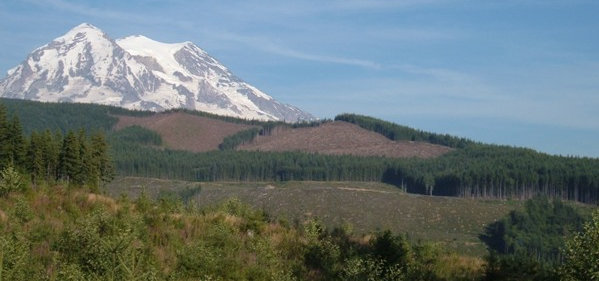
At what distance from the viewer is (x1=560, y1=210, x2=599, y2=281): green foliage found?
2683 cm

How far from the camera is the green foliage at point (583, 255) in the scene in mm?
26828

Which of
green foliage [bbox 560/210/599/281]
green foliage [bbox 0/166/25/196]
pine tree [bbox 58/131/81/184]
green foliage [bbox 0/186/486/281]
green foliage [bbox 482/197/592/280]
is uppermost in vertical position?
pine tree [bbox 58/131/81/184]

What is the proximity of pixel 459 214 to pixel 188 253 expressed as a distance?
157 m

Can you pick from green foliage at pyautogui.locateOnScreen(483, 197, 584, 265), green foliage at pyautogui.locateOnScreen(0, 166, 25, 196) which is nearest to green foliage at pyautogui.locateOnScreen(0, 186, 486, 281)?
green foliage at pyautogui.locateOnScreen(0, 166, 25, 196)

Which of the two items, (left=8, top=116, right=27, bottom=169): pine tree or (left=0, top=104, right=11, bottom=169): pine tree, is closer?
(left=0, top=104, right=11, bottom=169): pine tree

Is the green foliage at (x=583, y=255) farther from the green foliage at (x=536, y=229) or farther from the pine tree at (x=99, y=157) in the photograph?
the green foliage at (x=536, y=229)

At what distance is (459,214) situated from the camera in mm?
186875

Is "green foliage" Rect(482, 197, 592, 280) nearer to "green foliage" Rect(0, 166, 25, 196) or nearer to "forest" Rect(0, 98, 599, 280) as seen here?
"forest" Rect(0, 98, 599, 280)

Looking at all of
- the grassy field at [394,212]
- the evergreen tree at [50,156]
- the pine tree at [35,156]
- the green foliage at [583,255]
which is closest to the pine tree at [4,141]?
the pine tree at [35,156]

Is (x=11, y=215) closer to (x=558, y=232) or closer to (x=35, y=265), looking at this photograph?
(x=35, y=265)

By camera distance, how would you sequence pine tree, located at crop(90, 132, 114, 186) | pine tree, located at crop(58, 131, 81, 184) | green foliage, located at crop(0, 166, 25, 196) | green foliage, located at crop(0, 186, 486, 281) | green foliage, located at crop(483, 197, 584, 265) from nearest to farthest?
green foliage, located at crop(0, 186, 486, 281) < green foliage, located at crop(0, 166, 25, 196) < pine tree, located at crop(58, 131, 81, 184) < pine tree, located at crop(90, 132, 114, 186) < green foliage, located at crop(483, 197, 584, 265)

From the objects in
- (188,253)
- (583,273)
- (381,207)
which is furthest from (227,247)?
(381,207)

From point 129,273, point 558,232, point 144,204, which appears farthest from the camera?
point 558,232

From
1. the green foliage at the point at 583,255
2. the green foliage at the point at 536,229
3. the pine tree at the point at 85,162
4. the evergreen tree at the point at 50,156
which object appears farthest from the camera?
the green foliage at the point at 536,229
